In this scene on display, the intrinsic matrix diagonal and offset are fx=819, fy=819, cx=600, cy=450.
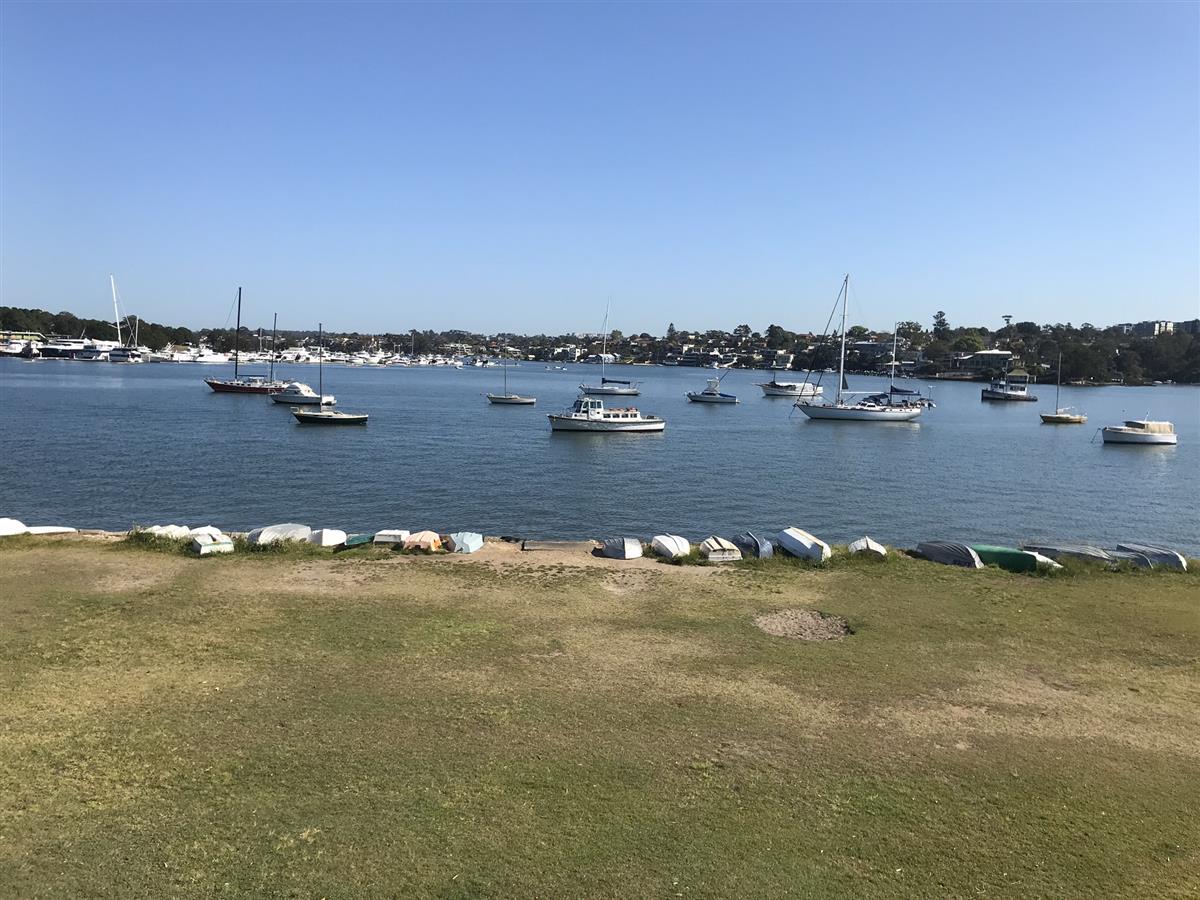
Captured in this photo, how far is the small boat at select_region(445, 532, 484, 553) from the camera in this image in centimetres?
1612

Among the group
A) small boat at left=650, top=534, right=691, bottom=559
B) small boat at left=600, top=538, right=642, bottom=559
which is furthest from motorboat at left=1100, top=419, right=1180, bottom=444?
small boat at left=600, top=538, right=642, bottom=559

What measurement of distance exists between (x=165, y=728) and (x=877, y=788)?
675cm

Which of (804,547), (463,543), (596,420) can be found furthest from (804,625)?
(596,420)

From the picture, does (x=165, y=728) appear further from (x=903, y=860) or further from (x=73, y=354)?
(x=73, y=354)

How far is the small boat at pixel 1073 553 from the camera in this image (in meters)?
16.0

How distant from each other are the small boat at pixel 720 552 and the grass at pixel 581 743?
2.30m

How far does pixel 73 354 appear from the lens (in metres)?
174

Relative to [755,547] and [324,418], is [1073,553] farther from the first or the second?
[324,418]

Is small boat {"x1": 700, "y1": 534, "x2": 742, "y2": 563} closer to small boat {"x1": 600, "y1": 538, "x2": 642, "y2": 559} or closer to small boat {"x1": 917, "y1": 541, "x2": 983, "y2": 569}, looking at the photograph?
small boat {"x1": 600, "y1": 538, "x2": 642, "y2": 559}

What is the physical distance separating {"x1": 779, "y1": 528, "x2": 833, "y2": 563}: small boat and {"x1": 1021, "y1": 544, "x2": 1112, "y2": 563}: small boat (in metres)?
4.39

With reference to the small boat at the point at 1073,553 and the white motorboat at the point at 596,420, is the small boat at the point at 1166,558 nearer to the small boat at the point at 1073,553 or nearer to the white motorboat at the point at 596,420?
the small boat at the point at 1073,553

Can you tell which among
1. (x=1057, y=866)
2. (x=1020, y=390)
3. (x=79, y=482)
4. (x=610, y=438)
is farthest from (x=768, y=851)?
(x=1020, y=390)

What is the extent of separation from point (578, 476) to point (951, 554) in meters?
23.2

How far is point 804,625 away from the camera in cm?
1208
